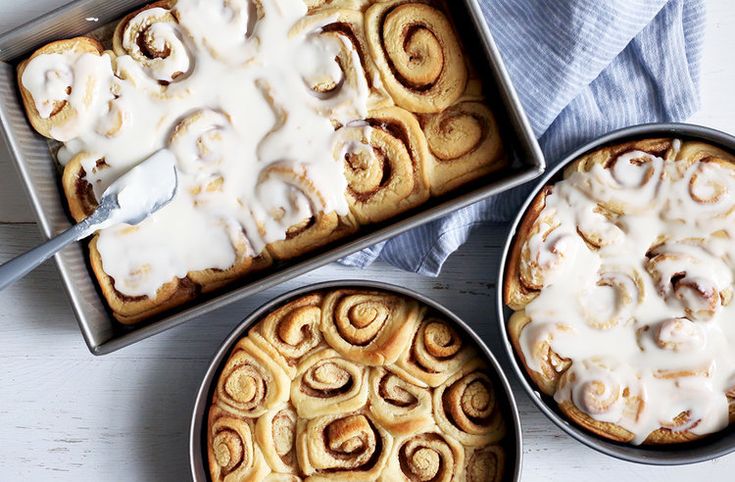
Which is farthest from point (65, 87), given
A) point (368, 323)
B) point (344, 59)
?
point (368, 323)

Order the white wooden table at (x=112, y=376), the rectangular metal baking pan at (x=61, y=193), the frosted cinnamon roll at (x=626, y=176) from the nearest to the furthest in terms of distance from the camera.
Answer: the rectangular metal baking pan at (x=61, y=193), the frosted cinnamon roll at (x=626, y=176), the white wooden table at (x=112, y=376)

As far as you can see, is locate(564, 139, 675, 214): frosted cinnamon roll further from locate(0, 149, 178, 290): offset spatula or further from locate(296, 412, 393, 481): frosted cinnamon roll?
locate(0, 149, 178, 290): offset spatula

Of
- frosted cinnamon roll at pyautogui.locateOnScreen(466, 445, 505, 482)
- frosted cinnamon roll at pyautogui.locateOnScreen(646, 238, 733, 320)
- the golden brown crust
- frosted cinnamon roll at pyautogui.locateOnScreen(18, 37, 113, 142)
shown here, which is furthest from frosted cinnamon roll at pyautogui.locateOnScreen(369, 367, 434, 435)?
frosted cinnamon roll at pyautogui.locateOnScreen(18, 37, 113, 142)

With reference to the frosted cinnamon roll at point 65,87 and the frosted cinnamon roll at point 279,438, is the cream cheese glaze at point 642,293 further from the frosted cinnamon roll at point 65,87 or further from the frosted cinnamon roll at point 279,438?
the frosted cinnamon roll at point 65,87

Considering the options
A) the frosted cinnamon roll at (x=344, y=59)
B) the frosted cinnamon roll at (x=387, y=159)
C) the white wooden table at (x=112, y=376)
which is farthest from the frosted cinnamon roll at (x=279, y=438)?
the frosted cinnamon roll at (x=344, y=59)

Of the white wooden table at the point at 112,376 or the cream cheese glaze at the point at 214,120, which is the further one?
the white wooden table at the point at 112,376

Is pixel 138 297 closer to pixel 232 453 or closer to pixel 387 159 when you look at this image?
pixel 232 453

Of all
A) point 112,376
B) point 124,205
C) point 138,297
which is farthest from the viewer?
point 112,376
